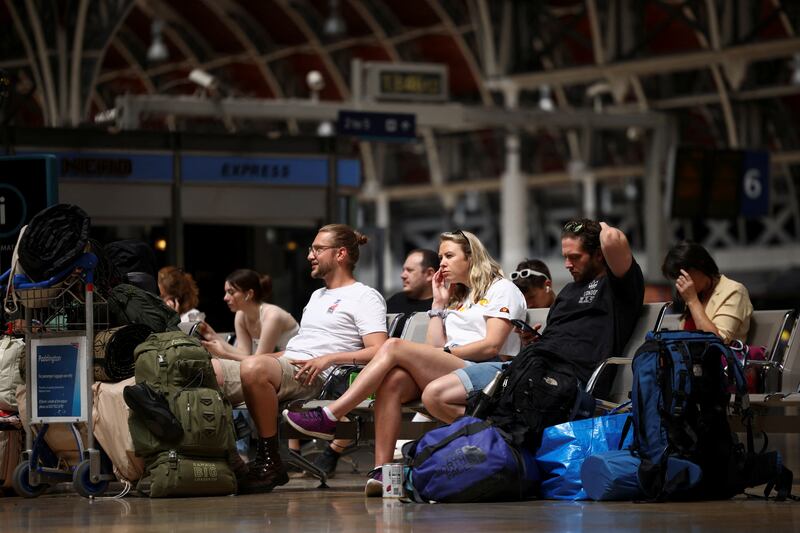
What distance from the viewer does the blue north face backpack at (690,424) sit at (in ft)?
22.4

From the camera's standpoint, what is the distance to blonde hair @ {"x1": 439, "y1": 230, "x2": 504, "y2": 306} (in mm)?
8055

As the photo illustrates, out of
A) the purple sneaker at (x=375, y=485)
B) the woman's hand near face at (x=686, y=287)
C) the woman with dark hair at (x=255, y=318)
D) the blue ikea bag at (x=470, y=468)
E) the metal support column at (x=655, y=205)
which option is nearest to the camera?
the blue ikea bag at (x=470, y=468)

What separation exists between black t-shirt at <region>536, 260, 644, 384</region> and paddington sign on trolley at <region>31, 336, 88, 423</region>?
2.45 m

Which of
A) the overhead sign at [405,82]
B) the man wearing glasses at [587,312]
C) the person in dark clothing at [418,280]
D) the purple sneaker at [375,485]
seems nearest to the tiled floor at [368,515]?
the purple sneaker at [375,485]

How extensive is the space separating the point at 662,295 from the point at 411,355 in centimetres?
2301

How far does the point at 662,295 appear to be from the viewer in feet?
98.8

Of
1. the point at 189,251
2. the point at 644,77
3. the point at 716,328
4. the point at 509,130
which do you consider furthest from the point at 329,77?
the point at 716,328

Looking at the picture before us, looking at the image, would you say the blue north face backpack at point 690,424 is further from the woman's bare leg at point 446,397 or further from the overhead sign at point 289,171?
the overhead sign at point 289,171

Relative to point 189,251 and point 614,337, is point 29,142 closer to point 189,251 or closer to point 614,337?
point 189,251

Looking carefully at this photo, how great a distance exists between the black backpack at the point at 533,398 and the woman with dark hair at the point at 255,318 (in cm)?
347

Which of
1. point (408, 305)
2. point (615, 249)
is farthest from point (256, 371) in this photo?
point (408, 305)

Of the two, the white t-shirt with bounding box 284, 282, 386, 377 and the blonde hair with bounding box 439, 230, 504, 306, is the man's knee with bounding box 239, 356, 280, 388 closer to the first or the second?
the white t-shirt with bounding box 284, 282, 386, 377

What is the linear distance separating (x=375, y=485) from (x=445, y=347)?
1037 mm

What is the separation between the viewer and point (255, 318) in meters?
10.9
